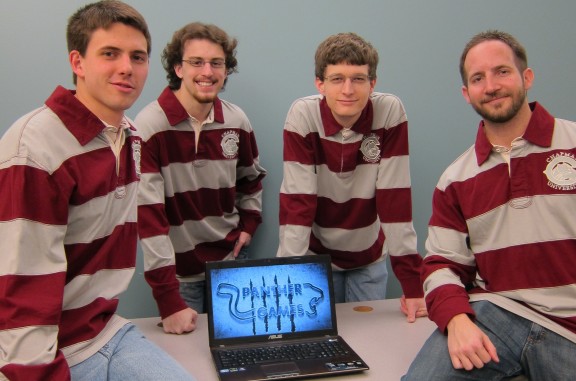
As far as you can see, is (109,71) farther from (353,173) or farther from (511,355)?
(511,355)

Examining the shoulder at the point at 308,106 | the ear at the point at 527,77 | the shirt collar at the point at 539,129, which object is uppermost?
the ear at the point at 527,77

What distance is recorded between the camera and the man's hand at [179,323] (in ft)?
5.58

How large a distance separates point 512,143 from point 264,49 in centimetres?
120

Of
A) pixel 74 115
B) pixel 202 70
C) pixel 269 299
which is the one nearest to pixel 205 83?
pixel 202 70

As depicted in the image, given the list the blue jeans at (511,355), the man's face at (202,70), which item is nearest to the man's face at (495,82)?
the blue jeans at (511,355)


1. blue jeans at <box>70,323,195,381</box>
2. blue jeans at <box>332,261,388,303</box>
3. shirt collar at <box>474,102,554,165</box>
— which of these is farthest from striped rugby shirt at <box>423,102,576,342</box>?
blue jeans at <box>70,323,195,381</box>

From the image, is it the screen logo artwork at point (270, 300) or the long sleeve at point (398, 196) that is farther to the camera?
the long sleeve at point (398, 196)

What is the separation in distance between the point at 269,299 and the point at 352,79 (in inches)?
29.6

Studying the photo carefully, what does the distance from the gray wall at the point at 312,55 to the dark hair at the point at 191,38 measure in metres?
0.16

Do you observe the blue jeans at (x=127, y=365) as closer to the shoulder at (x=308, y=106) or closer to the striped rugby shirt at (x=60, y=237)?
the striped rugby shirt at (x=60, y=237)

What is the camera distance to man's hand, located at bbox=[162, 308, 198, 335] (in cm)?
170

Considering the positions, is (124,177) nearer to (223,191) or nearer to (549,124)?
(223,191)

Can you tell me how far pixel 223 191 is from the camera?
2193 mm

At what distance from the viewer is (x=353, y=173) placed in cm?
198
